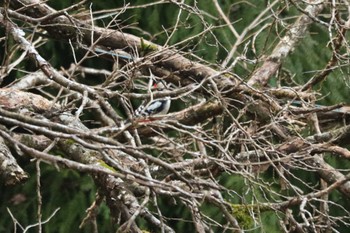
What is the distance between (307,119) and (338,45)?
437 millimetres

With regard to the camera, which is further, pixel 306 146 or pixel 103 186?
pixel 306 146

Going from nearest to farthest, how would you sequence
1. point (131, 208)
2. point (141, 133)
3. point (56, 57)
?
point (131, 208) → point (141, 133) → point (56, 57)

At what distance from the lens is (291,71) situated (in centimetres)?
610

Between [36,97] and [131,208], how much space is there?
101cm

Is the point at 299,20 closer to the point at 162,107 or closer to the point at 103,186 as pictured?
the point at 162,107

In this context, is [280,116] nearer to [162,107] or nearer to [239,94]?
[239,94]

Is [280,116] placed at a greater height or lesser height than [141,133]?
greater

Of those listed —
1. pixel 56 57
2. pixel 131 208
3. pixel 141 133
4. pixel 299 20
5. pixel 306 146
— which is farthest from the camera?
pixel 56 57

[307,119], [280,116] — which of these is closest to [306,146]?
[280,116]

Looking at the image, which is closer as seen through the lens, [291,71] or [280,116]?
[280,116]

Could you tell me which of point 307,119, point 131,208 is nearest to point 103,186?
point 131,208

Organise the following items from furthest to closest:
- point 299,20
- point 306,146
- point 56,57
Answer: point 56,57
point 299,20
point 306,146

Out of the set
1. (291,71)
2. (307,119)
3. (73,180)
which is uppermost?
(307,119)

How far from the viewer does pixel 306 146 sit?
4.27 m
